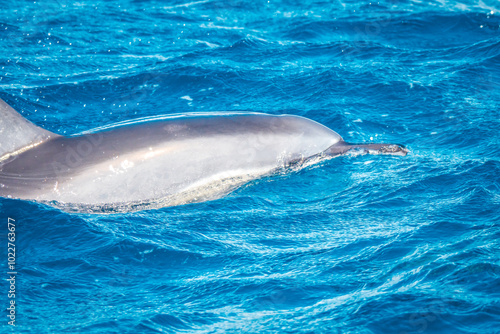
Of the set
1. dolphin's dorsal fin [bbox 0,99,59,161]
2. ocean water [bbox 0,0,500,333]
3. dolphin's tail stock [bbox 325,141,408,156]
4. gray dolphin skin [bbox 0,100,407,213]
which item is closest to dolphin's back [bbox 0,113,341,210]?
gray dolphin skin [bbox 0,100,407,213]

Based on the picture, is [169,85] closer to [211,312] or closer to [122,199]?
[122,199]

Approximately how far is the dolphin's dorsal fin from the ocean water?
80cm

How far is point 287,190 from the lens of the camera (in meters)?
10.9

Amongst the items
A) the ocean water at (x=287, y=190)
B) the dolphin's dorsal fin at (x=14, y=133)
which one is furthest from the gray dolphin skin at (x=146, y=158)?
the ocean water at (x=287, y=190)

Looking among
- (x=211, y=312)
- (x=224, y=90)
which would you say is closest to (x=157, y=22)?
(x=224, y=90)

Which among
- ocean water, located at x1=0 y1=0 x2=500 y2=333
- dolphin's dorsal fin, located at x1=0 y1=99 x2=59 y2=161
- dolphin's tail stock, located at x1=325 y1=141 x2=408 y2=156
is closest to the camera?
ocean water, located at x1=0 y1=0 x2=500 y2=333

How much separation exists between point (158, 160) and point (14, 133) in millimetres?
2084

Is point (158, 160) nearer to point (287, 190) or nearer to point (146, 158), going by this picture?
point (146, 158)

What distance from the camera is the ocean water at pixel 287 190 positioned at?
7758 millimetres

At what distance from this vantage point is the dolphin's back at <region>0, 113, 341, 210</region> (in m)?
9.61

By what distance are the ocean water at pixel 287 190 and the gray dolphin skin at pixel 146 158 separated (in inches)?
10.4

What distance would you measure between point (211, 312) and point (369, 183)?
14.5ft

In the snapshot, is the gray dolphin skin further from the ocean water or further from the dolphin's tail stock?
the dolphin's tail stock

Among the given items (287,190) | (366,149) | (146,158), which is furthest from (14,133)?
(366,149)
